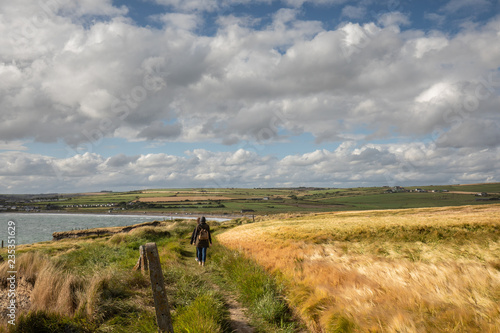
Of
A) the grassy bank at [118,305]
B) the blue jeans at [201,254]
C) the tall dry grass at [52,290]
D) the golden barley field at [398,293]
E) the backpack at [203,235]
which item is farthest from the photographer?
the blue jeans at [201,254]

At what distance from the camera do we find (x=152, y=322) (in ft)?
18.6

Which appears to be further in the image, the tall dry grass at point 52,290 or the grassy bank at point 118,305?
the tall dry grass at point 52,290

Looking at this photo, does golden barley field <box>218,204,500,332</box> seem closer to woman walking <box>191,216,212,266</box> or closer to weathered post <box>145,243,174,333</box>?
weathered post <box>145,243,174,333</box>

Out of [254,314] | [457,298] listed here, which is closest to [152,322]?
[254,314]

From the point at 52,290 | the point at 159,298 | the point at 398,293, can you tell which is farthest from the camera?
the point at 52,290

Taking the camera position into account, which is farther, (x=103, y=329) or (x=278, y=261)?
(x=278, y=261)

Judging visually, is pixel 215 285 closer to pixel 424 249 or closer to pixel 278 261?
pixel 278 261

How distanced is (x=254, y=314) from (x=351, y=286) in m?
2.38

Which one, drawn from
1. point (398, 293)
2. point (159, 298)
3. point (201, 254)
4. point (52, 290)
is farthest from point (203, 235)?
point (398, 293)

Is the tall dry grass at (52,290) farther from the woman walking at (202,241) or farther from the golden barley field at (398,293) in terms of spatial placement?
the woman walking at (202,241)

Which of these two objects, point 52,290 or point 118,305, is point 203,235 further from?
point 52,290

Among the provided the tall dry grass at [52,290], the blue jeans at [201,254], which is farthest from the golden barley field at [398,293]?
the tall dry grass at [52,290]

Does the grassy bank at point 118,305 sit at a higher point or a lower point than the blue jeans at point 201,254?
higher

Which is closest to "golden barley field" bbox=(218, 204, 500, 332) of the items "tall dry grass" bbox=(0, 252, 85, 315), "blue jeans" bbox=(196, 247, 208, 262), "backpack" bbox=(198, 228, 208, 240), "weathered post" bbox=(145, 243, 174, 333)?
"weathered post" bbox=(145, 243, 174, 333)
